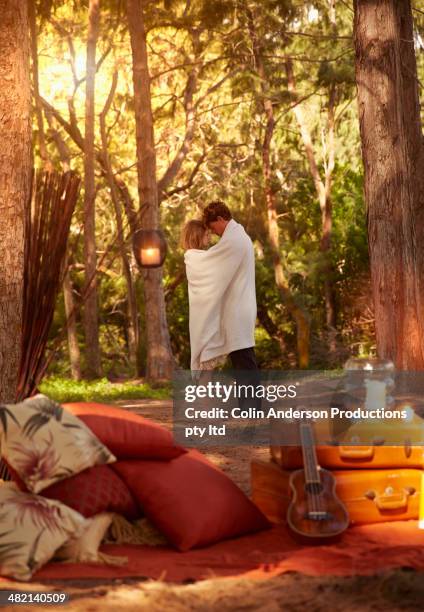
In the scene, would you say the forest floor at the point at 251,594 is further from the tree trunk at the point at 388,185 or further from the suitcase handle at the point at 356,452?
the tree trunk at the point at 388,185

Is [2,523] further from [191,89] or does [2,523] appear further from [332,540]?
[191,89]

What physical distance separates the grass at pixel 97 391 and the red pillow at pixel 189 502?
8.16 metres

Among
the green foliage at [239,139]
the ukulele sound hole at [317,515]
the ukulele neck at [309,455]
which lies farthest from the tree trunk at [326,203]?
the ukulele sound hole at [317,515]

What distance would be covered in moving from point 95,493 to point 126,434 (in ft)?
1.24

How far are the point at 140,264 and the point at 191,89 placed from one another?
7586mm

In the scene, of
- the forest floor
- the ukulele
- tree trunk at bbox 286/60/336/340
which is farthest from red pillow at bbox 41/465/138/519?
tree trunk at bbox 286/60/336/340

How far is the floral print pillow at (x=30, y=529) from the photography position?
13.5ft

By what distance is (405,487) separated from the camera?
16.9ft

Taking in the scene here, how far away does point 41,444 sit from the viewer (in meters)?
4.50

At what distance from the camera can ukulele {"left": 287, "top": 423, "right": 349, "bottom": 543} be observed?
469 centimetres

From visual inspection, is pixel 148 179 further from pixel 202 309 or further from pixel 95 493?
pixel 95 493

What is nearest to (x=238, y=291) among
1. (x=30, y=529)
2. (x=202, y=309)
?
(x=202, y=309)

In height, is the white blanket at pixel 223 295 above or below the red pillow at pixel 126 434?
above

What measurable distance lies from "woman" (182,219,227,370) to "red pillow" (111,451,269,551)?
3642 mm
